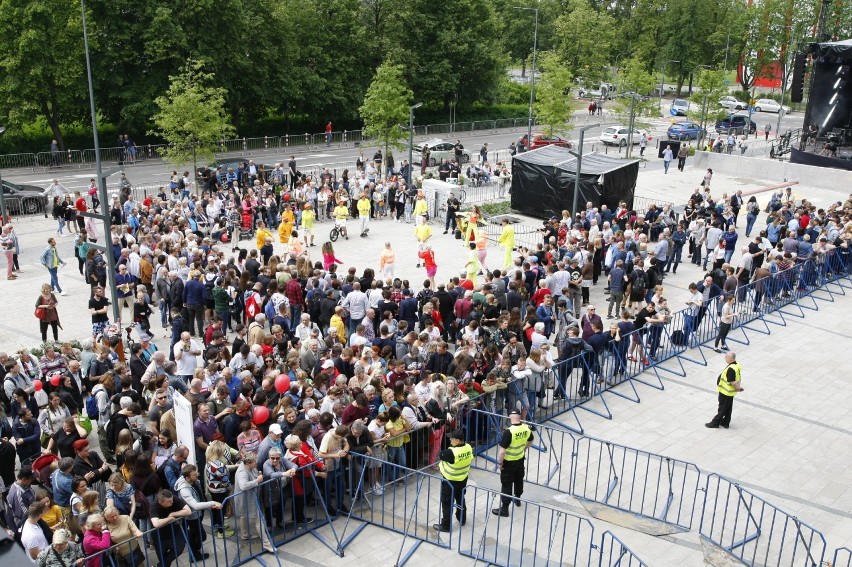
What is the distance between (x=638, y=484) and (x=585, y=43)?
230ft

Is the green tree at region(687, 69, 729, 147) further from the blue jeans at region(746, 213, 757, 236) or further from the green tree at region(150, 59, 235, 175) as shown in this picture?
the green tree at region(150, 59, 235, 175)

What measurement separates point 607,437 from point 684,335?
4794 millimetres

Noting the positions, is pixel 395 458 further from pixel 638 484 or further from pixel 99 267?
pixel 99 267

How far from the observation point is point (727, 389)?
13758mm

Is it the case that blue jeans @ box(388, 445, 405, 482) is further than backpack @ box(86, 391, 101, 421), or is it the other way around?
backpack @ box(86, 391, 101, 421)

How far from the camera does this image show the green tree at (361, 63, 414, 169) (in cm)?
3669

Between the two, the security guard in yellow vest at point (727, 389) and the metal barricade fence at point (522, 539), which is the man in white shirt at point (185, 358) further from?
the security guard in yellow vest at point (727, 389)

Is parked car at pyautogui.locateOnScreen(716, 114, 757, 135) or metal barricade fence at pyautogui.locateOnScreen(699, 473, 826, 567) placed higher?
parked car at pyautogui.locateOnScreen(716, 114, 757, 135)

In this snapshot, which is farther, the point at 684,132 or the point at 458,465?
the point at 684,132

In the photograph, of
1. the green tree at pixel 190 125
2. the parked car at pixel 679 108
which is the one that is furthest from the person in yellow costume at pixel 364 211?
the parked car at pixel 679 108

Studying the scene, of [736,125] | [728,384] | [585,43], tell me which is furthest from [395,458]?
[585,43]

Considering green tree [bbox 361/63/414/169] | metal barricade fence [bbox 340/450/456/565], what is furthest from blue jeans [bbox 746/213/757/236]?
metal barricade fence [bbox 340/450/456/565]

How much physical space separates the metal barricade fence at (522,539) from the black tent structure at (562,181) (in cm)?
1788

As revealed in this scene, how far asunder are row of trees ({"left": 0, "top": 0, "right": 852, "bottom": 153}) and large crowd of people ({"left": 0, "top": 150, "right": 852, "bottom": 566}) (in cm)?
1772
